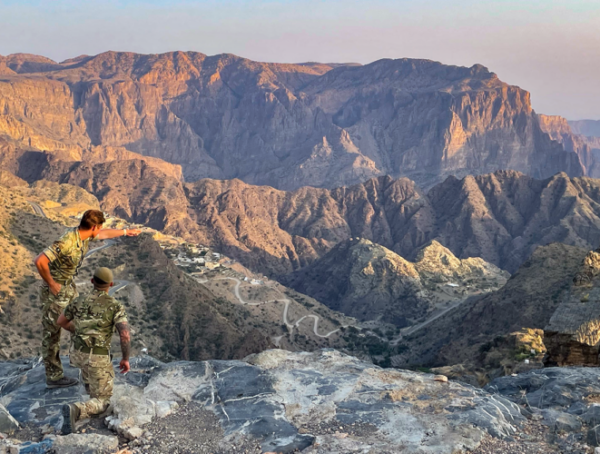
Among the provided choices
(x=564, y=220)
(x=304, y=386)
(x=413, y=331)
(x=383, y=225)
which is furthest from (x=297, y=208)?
(x=304, y=386)

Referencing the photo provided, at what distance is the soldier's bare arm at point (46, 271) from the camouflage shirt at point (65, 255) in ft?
0.29

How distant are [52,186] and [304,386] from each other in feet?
392

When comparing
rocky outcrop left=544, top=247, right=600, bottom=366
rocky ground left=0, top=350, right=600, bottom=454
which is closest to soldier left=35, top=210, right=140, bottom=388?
rocky ground left=0, top=350, right=600, bottom=454

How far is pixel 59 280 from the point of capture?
418 inches

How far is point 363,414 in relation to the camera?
35.1 feet

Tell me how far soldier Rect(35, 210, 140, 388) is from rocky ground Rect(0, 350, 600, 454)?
4.10ft

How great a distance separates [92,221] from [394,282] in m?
93.0

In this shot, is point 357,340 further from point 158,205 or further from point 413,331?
point 158,205

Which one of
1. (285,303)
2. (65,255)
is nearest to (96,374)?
(65,255)

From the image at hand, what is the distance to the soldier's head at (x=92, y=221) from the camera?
10391 mm

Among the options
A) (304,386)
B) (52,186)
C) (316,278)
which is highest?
(304,386)

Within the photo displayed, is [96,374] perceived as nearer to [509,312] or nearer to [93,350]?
[93,350]

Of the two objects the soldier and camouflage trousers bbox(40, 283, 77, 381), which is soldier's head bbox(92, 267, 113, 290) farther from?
camouflage trousers bbox(40, 283, 77, 381)

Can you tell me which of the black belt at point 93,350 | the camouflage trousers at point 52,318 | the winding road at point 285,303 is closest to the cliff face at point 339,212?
the winding road at point 285,303
